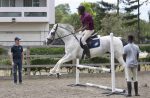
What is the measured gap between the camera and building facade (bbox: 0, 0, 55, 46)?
2457 inches

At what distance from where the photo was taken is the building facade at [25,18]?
6241cm

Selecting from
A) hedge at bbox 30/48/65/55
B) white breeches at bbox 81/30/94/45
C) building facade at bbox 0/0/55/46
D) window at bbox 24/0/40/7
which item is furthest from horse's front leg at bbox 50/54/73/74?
window at bbox 24/0/40/7

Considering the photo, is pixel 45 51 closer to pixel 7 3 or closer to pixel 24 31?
pixel 24 31

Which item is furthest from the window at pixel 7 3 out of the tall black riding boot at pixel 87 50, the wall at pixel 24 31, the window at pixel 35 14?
the tall black riding boot at pixel 87 50

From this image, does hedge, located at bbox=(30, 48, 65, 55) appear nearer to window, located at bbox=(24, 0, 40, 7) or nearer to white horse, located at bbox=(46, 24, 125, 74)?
white horse, located at bbox=(46, 24, 125, 74)

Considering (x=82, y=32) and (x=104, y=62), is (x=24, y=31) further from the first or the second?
(x=82, y=32)

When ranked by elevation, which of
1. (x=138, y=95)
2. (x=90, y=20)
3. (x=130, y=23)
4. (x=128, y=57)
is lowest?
(x=138, y=95)

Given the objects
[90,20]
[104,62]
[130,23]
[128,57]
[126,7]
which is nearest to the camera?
[128,57]

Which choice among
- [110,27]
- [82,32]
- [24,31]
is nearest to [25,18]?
[24,31]

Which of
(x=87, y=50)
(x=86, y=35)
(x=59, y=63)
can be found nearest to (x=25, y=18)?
(x=86, y=35)

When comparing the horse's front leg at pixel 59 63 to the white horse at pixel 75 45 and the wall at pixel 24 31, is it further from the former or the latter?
the wall at pixel 24 31

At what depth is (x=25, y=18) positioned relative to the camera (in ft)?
207

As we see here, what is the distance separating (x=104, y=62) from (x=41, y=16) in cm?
4190

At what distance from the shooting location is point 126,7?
243 feet
